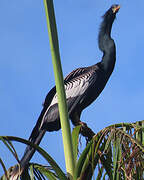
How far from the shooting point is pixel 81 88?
498 cm

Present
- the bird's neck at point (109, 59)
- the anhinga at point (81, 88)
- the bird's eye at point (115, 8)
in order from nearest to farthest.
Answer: the anhinga at point (81, 88) < the bird's neck at point (109, 59) < the bird's eye at point (115, 8)

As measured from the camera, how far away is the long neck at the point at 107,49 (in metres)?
5.15

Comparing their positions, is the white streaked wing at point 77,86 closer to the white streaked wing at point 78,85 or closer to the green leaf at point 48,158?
the white streaked wing at point 78,85

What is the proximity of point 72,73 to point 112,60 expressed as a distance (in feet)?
1.77

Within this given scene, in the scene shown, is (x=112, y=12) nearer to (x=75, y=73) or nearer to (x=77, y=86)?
(x=75, y=73)

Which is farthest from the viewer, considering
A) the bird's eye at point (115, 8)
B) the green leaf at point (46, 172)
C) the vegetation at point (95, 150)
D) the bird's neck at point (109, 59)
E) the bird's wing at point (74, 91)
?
the bird's eye at point (115, 8)

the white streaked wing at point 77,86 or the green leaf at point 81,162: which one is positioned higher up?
the white streaked wing at point 77,86

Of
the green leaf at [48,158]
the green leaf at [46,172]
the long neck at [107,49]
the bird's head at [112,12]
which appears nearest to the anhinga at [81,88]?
the long neck at [107,49]

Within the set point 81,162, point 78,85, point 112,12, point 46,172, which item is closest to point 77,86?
point 78,85

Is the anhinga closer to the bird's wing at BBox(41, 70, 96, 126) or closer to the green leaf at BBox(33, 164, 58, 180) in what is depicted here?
the bird's wing at BBox(41, 70, 96, 126)

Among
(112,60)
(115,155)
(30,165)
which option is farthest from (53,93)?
(115,155)

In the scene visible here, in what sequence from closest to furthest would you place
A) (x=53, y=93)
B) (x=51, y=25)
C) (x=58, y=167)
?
1. (x=58, y=167)
2. (x=51, y=25)
3. (x=53, y=93)

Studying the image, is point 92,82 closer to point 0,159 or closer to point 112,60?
point 112,60

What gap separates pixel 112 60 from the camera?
516 centimetres
